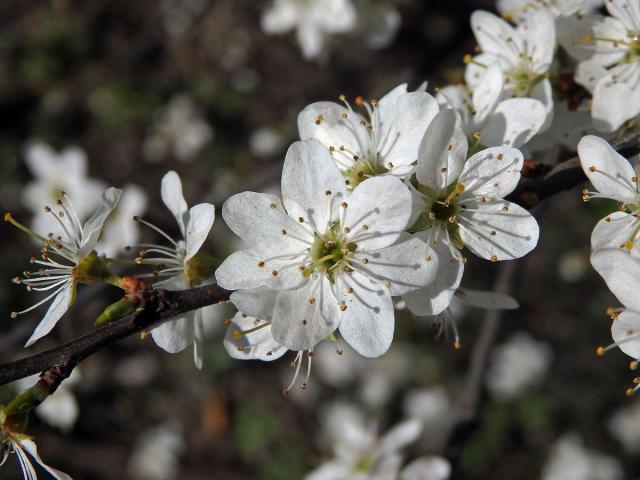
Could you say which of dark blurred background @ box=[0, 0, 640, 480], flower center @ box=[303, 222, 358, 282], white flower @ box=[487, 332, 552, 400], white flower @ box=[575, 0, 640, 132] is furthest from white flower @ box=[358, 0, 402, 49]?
white flower @ box=[487, 332, 552, 400]

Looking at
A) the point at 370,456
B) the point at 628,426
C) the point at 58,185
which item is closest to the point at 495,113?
the point at 370,456

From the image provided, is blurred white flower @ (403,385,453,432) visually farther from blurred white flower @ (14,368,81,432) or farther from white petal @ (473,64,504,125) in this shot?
white petal @ (473,64,504,125)

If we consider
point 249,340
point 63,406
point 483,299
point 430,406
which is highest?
point 249,340

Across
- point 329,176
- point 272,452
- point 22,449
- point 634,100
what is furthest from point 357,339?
point 272,452

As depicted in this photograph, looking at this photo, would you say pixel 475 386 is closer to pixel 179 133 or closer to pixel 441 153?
pixel 441 153

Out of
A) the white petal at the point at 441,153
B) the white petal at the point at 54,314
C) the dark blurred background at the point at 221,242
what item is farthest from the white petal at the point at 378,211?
the dark blurred background at the point at 221,242
